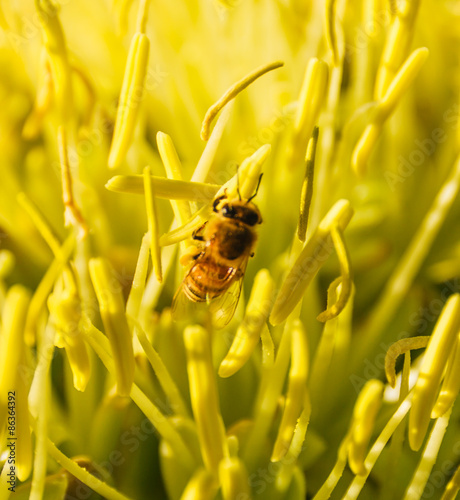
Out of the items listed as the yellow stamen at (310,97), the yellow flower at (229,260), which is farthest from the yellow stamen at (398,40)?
the yellow stamen at (310,97)

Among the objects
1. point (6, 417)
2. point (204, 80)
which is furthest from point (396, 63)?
point (6, 417)

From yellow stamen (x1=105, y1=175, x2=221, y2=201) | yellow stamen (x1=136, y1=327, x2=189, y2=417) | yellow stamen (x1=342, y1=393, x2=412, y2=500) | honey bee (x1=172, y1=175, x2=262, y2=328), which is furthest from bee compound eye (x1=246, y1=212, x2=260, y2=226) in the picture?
yellow stamen (x1=342, y1=393, x2=412, y2=500)

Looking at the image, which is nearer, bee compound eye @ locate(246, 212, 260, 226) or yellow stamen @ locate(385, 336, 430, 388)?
yellow stamen @ locate(385, 336, 430, 388)

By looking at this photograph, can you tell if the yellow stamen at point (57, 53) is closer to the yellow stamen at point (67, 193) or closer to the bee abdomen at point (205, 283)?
the yellow stamen at point (67, 193)

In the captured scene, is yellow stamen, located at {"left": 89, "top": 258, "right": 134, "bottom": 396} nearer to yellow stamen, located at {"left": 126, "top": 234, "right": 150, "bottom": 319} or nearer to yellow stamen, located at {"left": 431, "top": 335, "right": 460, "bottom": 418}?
yellow stamen, located at {"left": 126, "top": 234, "right": 150, "bottom": 319}

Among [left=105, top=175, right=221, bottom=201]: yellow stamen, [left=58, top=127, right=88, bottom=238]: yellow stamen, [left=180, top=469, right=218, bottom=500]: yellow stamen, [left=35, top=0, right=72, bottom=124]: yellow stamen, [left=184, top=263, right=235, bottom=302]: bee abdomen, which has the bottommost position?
[left=180, top=469, right=218, bottom=500]: yellow stamen

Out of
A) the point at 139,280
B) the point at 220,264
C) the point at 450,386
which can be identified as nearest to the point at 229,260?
the point at 220,264
